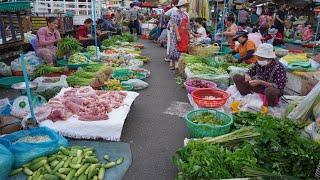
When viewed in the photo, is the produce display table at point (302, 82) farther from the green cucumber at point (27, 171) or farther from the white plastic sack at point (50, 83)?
the green cucumber at point (27, 171)

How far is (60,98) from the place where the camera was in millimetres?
4887

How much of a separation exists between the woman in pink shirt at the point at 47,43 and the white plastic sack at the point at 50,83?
1.45 metres

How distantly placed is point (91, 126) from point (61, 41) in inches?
178

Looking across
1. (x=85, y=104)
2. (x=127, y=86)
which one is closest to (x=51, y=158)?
(x=85, y=104)

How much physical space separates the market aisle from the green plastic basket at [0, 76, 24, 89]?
107 inches

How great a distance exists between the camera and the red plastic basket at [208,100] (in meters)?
4.82

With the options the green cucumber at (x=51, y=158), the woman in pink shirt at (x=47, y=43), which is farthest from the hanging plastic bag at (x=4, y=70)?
the green cucumber at (x=51, y=158)

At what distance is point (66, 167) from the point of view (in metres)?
3.35

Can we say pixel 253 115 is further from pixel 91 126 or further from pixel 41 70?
pixel 41 70

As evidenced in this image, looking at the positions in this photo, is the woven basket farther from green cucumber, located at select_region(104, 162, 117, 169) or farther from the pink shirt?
green cucumber, located at select_region(104, 162, 117, 169)

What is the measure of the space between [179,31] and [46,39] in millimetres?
3322

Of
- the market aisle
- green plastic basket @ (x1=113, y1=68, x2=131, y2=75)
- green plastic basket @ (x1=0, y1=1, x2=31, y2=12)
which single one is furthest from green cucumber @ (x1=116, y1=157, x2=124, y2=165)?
green plastic basket @ (x1=113, y1=68, x2=131, y2=75)

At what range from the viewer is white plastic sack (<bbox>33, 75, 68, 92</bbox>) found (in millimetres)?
5681

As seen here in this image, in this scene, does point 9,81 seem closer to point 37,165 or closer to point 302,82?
point 37,165
